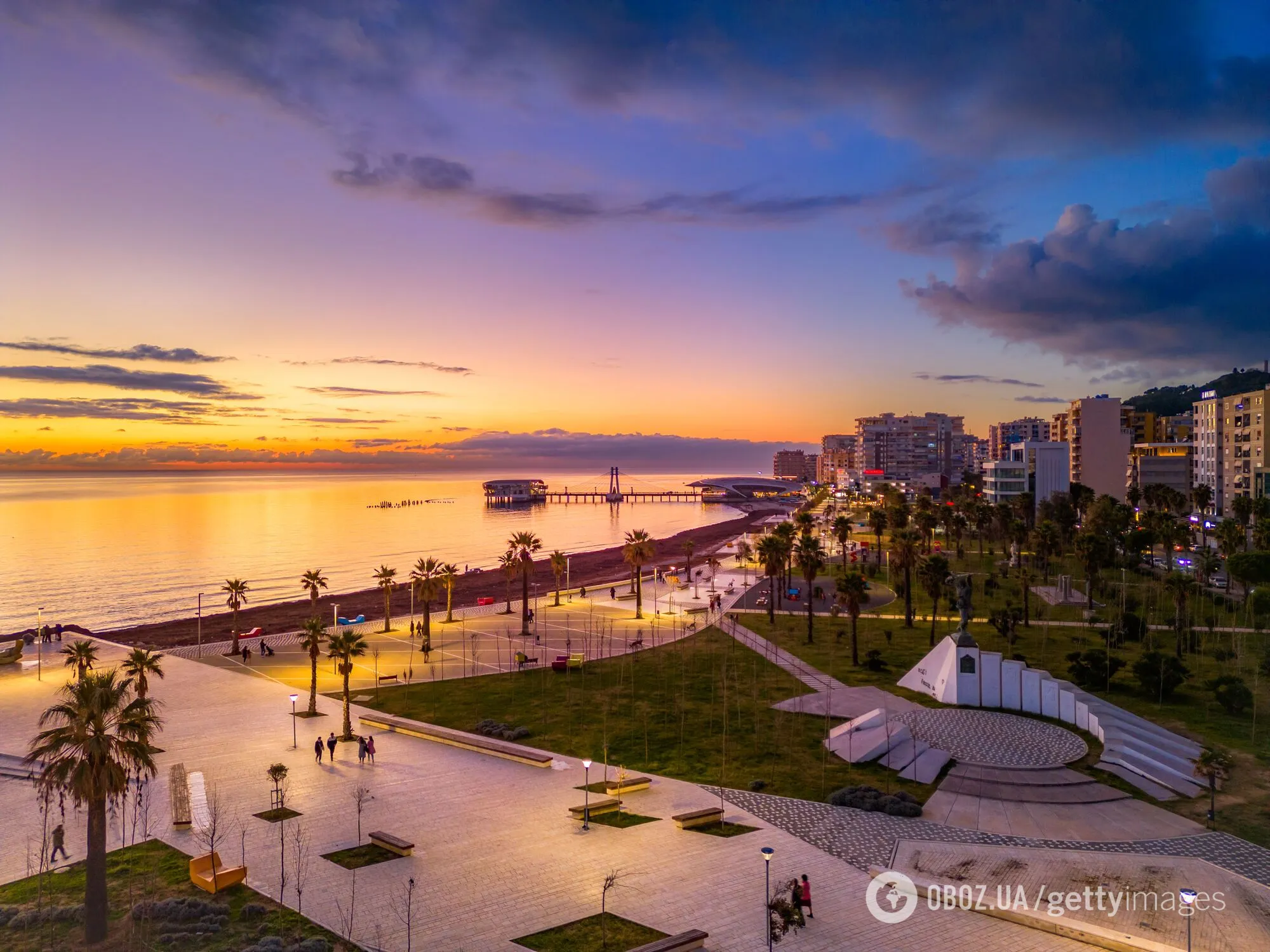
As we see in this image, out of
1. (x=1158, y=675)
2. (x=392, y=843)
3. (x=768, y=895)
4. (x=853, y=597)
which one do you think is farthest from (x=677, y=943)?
(x=853, y=597)

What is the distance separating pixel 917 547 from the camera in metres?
65.0

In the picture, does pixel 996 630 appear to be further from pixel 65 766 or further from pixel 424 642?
pixel 65 766

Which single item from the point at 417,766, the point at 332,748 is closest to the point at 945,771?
the point at 417,766

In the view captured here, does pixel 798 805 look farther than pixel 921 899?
Yes

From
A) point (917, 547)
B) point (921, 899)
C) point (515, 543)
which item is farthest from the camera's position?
point (515, 543)

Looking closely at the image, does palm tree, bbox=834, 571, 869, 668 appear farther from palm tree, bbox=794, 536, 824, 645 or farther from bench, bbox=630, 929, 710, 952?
bench, bbox=630, 929, 710, 952

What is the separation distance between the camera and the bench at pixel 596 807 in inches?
1008

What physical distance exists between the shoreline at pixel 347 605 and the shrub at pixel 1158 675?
5263cm

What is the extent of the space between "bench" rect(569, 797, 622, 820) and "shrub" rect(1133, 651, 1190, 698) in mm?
29406

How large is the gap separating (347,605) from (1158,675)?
71565mm

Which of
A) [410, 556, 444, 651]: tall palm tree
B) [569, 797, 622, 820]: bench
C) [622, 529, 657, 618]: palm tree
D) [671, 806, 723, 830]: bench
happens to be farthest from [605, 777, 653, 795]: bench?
[622, 529, 657, 618]: palm tree

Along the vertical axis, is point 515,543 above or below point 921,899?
above

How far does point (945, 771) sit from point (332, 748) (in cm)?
2417

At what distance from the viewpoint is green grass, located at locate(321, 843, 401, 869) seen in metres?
22.2
